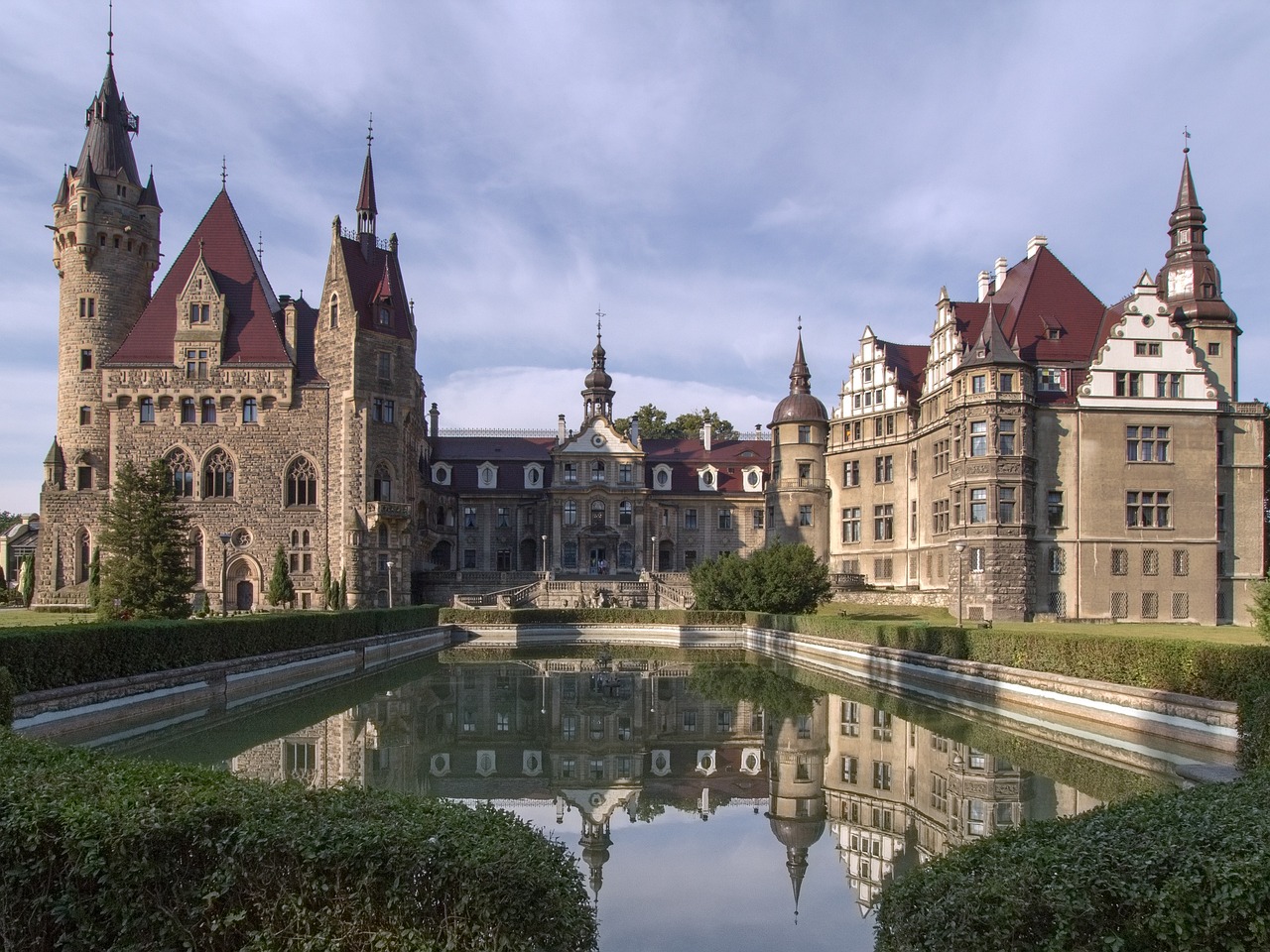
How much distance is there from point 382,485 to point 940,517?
30048 mm

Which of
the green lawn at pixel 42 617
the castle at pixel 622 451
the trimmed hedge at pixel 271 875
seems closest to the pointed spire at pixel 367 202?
the castle at pixel 622 451

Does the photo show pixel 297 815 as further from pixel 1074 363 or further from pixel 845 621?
pixel 1074 363

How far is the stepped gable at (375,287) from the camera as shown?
53906 millimetres

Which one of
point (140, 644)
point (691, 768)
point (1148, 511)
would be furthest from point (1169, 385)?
point (140, 644)

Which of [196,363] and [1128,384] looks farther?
[196,363]

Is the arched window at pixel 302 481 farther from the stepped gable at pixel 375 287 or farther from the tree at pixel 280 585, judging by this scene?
the stepped gable at pixel 375 287

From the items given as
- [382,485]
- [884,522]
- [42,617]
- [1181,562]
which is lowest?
[42,617]

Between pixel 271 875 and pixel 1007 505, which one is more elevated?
pixel 1007 505

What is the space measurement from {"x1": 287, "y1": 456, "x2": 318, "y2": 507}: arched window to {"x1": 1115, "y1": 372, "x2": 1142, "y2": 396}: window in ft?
134

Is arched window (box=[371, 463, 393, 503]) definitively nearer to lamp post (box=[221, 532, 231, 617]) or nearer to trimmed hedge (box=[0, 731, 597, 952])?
lamp post (box=[221, 532, 231, 617])

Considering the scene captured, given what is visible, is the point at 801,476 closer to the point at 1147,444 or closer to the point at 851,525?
the point at 851,525

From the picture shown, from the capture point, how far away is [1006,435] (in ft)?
138

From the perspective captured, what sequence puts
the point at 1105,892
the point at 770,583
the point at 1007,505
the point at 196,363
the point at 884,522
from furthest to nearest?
1. the point at 884,522
2. the point at 196,363
3. the point at 770,583
4. the point at 1007,505
5. the point at 1105,892

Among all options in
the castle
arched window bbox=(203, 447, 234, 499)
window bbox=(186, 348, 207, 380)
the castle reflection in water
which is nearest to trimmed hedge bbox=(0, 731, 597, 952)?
the castle reflection in water
